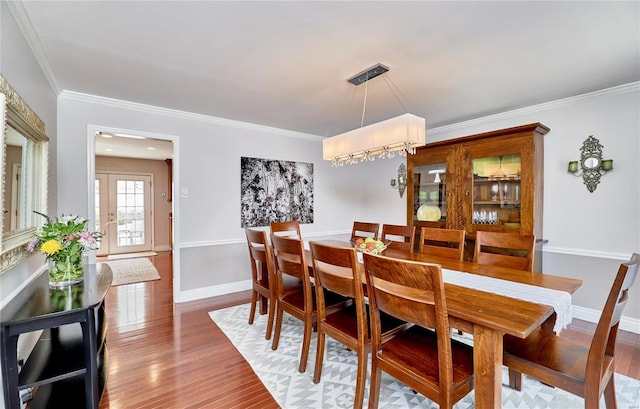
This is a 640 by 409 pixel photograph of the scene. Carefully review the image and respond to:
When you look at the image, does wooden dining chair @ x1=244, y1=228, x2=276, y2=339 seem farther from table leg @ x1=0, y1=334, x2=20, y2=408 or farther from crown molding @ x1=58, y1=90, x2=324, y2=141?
crown molding @ x1=58, y1=90, x2=324, y2=141

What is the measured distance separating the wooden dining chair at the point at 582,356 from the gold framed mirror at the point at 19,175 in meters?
2.55

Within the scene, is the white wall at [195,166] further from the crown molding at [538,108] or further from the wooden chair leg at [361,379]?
the wooden chair leg at [361,379]

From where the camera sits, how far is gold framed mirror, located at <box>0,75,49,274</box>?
56.2 inches

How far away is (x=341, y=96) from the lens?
3012 mm

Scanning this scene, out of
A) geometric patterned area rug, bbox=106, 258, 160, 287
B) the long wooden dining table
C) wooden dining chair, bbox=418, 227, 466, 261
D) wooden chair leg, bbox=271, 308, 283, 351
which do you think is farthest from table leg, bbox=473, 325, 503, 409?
geometric patterned area rug, bbox=106, 258, 160, 287

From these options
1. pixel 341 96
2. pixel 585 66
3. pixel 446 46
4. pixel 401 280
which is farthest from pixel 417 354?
pixel 585 66

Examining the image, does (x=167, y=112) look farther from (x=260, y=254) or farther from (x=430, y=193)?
(x=430, y=193)

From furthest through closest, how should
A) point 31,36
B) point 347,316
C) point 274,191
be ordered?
point 274,191, point 347,316, point 31,36

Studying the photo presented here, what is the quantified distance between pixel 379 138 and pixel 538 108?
89.4 inches

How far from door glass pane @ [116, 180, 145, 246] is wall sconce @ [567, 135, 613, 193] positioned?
815cm

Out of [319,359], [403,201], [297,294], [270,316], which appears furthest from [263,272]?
[403,201]

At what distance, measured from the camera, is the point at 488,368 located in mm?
1233

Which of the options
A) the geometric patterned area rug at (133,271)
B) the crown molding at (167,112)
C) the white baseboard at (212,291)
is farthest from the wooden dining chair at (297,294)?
the geometric patterned area rug at (133,271)

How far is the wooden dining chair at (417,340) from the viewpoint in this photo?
124cm
